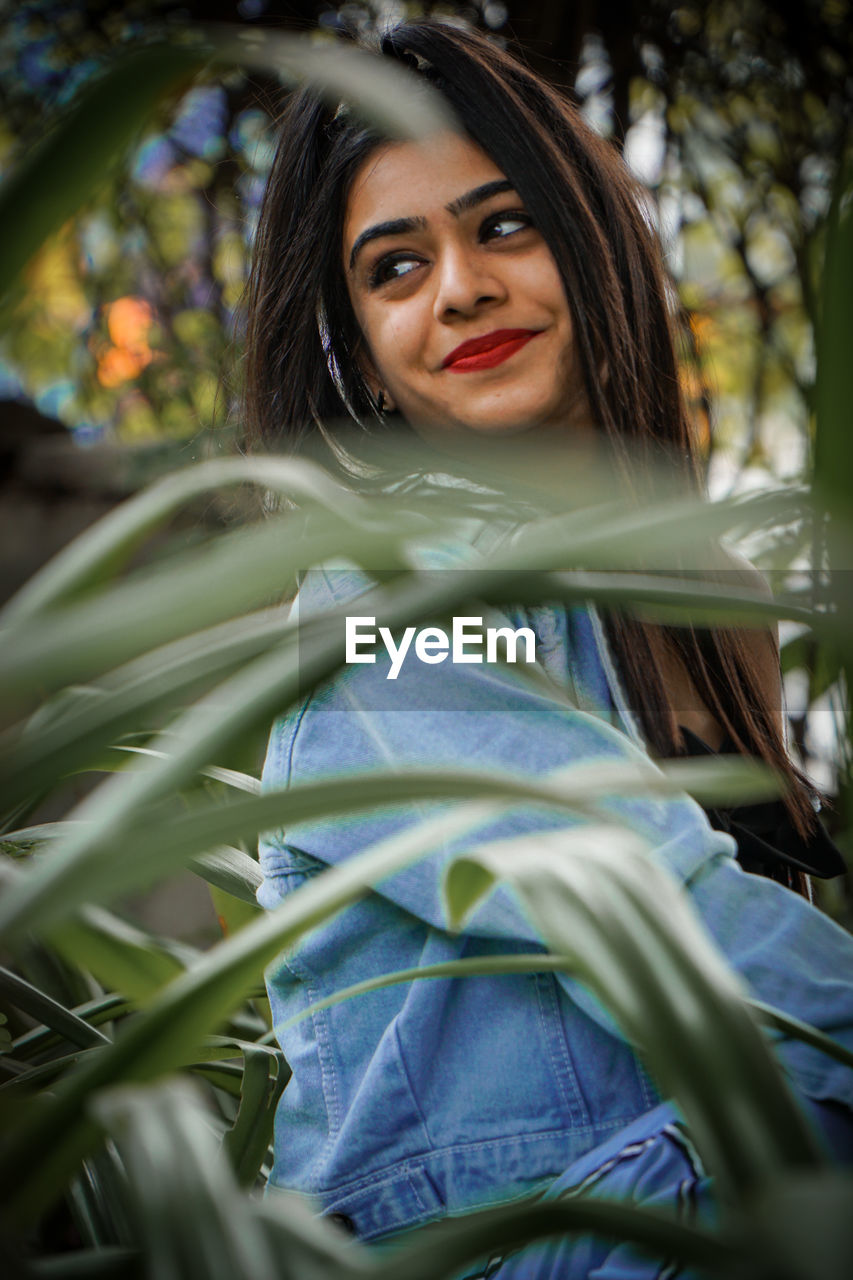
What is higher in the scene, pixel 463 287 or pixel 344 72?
pixel 463 287

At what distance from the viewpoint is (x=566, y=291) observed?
0.68 m

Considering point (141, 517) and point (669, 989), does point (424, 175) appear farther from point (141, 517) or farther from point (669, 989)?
point (669, 989)

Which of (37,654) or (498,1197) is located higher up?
(37,654)

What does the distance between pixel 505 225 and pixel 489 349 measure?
8 cm

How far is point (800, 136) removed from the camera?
1.31 meters

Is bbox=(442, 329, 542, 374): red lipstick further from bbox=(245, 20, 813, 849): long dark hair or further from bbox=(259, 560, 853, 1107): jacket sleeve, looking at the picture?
bbox=(259, 560, 853, 1107): jacket sleeve

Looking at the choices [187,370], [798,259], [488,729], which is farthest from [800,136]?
[488,729]

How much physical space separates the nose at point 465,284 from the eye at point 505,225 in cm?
2

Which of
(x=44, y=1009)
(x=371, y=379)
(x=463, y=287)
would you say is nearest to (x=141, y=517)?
(x=44, y=1009)

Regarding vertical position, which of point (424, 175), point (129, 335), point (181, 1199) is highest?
point (129, 335)

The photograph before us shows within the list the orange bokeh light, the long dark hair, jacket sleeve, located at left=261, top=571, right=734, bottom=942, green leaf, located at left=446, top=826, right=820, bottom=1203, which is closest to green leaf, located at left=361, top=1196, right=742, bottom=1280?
green leaf, located at left=446, top=826, right=820, bottom=1203

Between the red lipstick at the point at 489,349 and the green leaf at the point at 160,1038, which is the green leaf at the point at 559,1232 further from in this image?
the red lipstick at the point at 489,349

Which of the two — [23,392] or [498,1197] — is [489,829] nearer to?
[498,1197]

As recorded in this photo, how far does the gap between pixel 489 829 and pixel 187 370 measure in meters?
1.16
